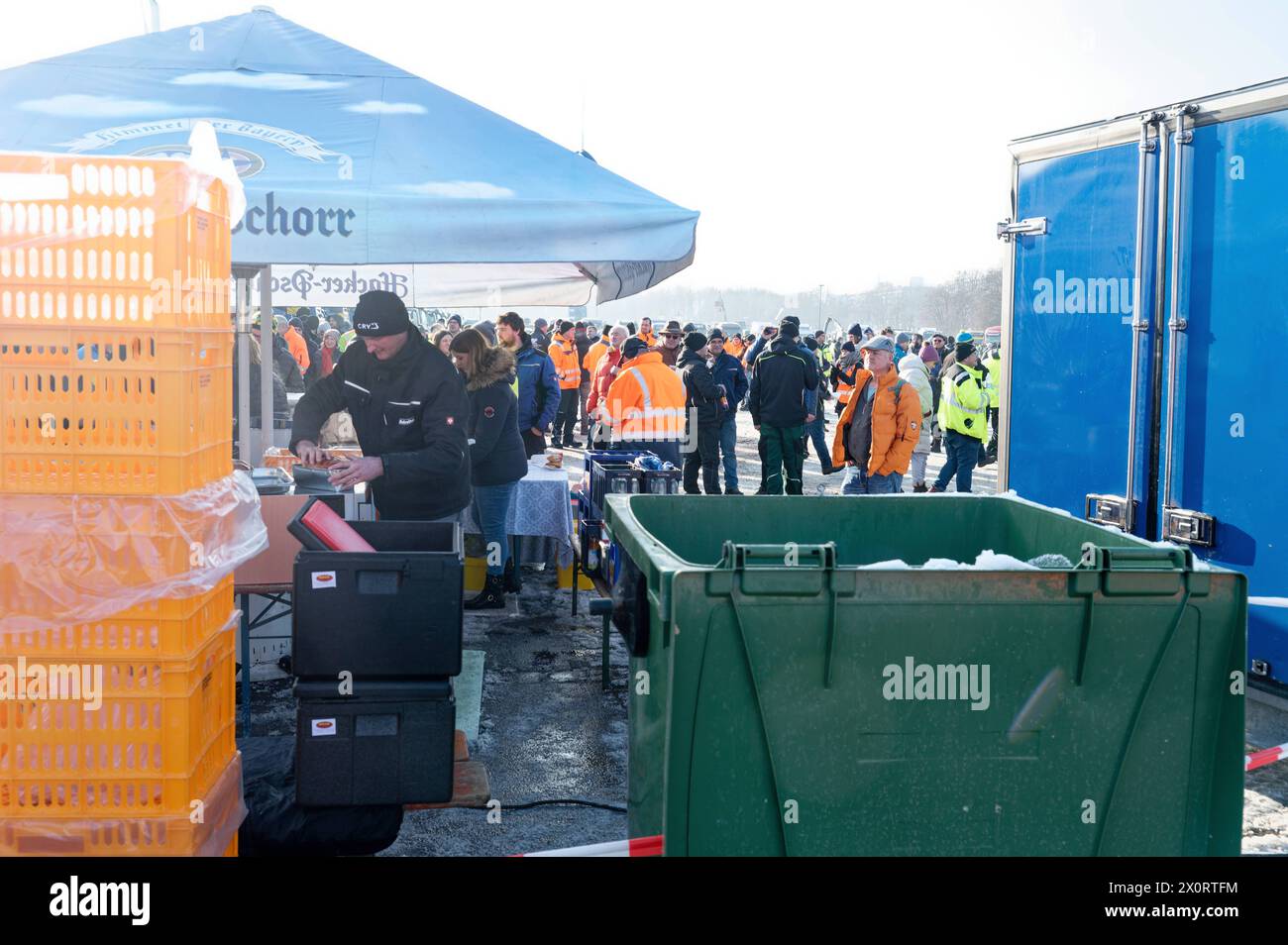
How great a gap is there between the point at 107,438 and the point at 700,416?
436 inches

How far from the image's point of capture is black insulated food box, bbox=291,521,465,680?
4289 mm

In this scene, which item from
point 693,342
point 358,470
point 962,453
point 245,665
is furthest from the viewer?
point 693,342

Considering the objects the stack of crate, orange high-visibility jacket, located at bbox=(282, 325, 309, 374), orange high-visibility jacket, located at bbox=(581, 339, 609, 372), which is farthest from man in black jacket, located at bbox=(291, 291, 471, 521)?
orange high-visibility jacket, located at bbox=(581, 339, 609, 372)

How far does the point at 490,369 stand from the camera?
8391mm

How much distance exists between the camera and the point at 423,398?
6160 mm

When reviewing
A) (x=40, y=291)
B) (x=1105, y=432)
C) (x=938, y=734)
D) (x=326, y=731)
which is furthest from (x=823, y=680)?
(x=1105, y=432)

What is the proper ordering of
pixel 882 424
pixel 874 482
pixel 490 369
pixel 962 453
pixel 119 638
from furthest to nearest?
pixel 962 453 → pixel 874 482 → pixel 882 424 → pixel 490 369 → pixel 119 638

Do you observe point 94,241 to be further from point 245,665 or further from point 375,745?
point 245,665

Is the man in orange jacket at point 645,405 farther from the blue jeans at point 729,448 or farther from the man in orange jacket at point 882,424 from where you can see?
the blue jeans at point 729,448

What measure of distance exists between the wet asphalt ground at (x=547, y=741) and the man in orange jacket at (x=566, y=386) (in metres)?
12.3

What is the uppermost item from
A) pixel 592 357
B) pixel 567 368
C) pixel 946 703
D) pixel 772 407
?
pixel 592 357

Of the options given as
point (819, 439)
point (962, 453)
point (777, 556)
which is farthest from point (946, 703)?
point (819, 439)

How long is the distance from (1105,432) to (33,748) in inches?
207
